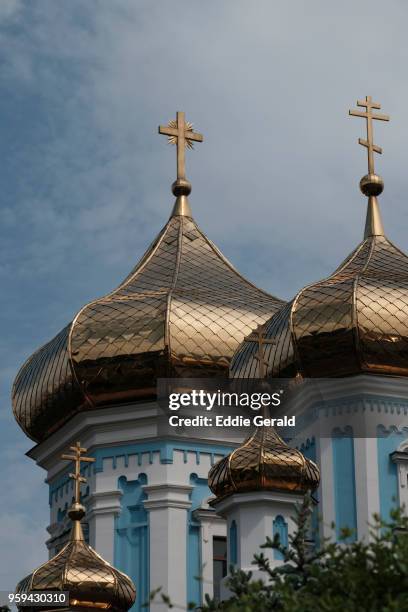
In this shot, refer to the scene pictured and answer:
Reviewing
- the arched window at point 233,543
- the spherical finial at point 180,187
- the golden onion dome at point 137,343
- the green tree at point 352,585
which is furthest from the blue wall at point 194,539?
the green tree at point 352,585

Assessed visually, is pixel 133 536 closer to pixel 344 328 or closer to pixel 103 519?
pixel 103 519

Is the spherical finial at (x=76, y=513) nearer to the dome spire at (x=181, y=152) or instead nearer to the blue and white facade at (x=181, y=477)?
the blue and white facade at (x=181, y=477)

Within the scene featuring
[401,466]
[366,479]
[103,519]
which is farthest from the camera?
[103,519]

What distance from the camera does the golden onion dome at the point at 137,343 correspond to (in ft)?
50.6

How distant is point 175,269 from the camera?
55.3 ft

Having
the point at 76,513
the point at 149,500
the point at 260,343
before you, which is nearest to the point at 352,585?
the point at 260,343

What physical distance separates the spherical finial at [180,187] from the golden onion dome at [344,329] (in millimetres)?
3854

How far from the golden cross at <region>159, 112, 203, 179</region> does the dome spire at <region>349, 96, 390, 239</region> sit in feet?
7.30

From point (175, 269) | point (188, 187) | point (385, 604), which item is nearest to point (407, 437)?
point (175, 269)

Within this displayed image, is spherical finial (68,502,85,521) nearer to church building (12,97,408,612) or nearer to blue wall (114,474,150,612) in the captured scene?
church building (12,97,408,612)

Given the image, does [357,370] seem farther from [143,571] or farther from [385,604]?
[385,604]

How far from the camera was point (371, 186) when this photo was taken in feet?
53.3

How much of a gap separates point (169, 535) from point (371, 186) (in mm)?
4144

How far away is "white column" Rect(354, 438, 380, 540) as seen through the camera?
13.3 m
